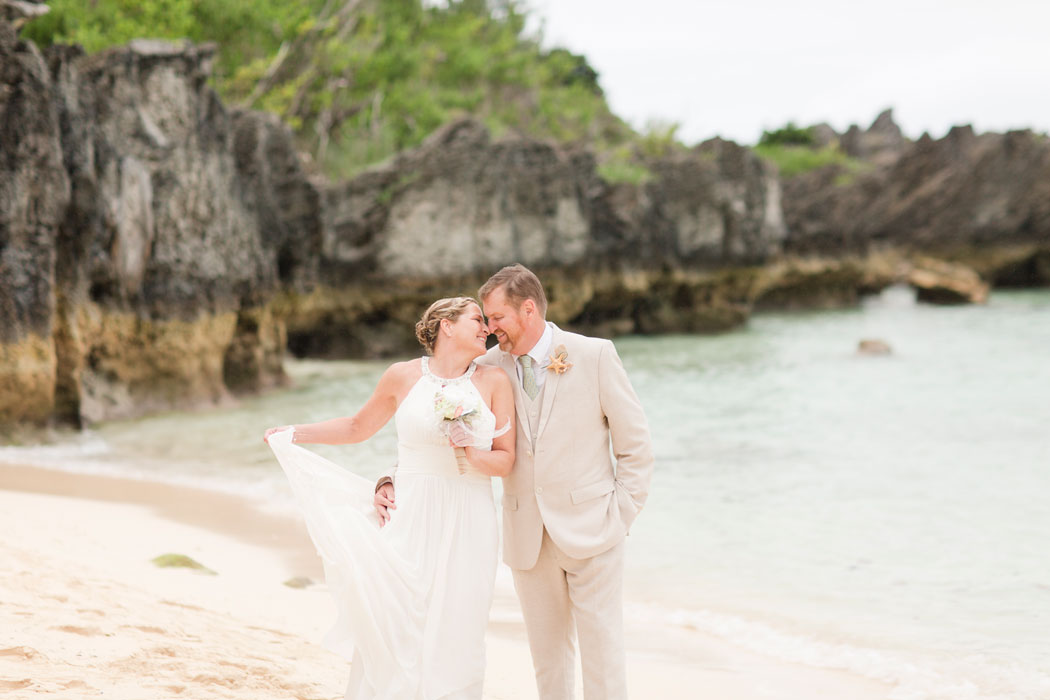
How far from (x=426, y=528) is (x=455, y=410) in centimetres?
54

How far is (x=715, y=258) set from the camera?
32719 millimetres

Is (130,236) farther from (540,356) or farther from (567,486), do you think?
(567,486)

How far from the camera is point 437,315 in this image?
149 inches

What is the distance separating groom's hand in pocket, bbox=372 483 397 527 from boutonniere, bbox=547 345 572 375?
0.87m

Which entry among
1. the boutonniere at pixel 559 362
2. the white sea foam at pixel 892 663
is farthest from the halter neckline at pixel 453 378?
the white sea foam at pixel 892 663

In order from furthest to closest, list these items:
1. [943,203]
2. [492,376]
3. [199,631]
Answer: [943,203]
[199,631]
[492,376]

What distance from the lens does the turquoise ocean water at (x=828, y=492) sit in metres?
5.87

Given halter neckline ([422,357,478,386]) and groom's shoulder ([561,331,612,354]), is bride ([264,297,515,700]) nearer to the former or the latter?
halter neckline ([422,357,478,386])

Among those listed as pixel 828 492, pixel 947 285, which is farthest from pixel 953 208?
pixel 828 492

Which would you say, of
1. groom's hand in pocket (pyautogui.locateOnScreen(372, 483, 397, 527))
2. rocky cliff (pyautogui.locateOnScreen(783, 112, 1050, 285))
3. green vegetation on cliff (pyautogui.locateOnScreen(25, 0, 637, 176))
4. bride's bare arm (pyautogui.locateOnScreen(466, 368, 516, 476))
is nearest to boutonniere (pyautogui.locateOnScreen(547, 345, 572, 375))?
bride's bare arm (pyautogui.locateOnScreen(466, 368, 516, 476))

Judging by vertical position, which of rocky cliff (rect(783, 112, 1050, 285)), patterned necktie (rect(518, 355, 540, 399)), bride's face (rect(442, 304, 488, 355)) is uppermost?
rocky cliff (rect(783, 112, 1050, 285))

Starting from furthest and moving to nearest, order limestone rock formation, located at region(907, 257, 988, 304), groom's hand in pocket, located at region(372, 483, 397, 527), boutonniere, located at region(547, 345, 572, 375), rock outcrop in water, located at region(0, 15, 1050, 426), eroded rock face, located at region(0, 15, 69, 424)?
limestone rock formation, located at region(907, 257, 988, 304), rock outcrop in water, located at region(0, 15, 1050, 426), eroded rock face, located at region(0, 15, 69, 424), groom's hand in pocket, located at region(372, 483, 397, 527), boutonniere, located at region(547, 345, 572, 375)

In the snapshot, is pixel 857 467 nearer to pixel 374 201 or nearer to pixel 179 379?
pixel 179 379

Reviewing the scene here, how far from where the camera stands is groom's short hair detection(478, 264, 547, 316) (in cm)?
356
